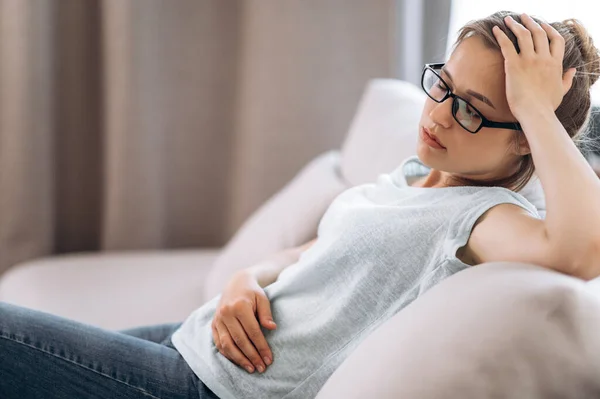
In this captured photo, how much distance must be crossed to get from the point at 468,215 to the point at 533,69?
18cm

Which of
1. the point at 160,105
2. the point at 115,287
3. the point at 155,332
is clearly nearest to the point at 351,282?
the point at 155,332

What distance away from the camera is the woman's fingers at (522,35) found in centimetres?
89

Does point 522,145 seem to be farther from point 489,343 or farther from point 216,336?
point 216,336

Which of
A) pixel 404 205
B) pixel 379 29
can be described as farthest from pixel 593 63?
pixel 379 29

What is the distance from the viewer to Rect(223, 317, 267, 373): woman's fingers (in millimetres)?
1036

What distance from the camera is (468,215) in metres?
0.92

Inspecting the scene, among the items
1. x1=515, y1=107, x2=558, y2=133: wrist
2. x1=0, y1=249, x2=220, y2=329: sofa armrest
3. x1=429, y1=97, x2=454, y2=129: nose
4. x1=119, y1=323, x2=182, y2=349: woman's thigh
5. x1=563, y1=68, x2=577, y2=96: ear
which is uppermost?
x1=563, y1=68, x2=577, y2=96: ear

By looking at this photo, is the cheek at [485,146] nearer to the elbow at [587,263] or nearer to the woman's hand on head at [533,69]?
the woman's hand on head at [533,69]

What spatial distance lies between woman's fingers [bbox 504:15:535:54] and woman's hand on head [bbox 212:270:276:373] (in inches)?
18.9

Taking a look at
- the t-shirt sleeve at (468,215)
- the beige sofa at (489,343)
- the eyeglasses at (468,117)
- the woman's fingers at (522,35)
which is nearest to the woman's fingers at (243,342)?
the beige sofa at (489,343)

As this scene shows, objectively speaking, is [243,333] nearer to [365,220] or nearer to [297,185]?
[365,220]

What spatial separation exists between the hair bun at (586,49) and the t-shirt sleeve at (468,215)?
173mm

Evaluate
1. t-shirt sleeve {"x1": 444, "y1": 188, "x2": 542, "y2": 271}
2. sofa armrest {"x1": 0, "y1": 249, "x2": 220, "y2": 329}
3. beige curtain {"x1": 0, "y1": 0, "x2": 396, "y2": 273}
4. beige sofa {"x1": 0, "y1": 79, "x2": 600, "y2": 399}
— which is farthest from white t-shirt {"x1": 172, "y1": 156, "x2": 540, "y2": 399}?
beige curtain {"x1": 0, "y1": 0, "x2": 396, "y2": 273}

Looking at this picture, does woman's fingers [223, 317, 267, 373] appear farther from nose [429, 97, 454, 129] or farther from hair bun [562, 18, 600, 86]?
hair bun [562, 18, 600, 86]
